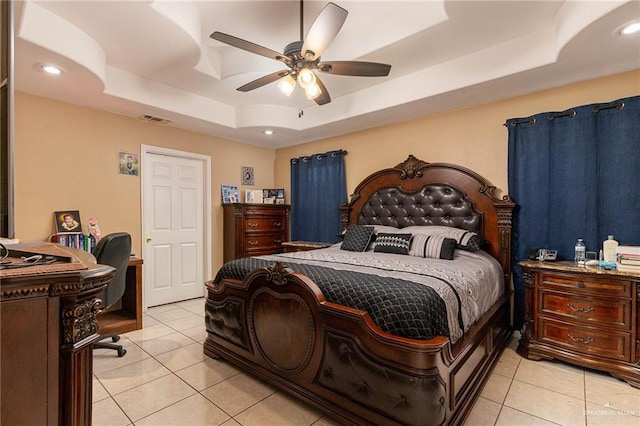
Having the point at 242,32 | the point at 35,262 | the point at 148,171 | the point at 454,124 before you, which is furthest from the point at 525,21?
the point at 148,171

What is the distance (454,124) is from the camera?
11.2 ft

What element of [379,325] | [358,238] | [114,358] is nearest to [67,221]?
[114,358]

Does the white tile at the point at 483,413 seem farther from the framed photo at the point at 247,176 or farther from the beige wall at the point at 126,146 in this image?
the framed photo at the point at 247,176

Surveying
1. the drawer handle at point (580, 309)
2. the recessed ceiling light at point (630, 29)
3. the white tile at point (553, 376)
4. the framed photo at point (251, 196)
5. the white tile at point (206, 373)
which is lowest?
the white tile at point (206, 373)

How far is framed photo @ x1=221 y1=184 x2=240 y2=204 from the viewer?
4.56 meters

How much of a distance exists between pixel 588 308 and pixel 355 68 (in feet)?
8.11

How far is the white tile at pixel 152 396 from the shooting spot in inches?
73.7

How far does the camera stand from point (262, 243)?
4613 mm

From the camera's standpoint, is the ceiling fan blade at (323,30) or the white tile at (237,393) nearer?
the ceiling fan blade at (323,30)

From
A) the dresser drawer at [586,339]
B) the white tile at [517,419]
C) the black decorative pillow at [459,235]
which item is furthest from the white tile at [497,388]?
the black decorative pillow at [459,235]

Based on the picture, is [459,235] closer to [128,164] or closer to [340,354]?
[340,354]

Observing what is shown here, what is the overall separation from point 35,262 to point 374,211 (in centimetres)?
340

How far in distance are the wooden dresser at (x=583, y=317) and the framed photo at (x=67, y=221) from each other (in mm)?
4287

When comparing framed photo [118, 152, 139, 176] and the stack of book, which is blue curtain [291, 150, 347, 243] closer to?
framed photo [118, 152, 139, 176]
